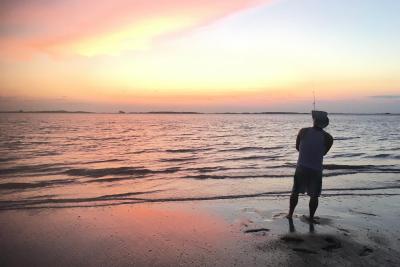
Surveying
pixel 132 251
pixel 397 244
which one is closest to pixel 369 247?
pixel 397 244

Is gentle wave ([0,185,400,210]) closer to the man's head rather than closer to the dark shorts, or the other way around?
the dark shorts

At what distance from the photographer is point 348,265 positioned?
5.65 meters

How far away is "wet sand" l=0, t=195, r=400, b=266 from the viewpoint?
5.95 metres

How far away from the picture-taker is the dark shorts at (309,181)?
7.89 meters

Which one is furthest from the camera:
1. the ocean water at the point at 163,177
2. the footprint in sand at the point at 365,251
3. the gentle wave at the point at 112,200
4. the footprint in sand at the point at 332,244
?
the ocean water at the point at 163,177

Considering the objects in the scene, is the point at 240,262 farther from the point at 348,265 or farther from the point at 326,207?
the point at 326,207

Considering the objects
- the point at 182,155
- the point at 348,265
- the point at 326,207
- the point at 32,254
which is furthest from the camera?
the point at 182,155

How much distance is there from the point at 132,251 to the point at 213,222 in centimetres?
232

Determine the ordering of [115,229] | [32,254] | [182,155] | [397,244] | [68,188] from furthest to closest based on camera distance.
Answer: [182,155]
[68,188]
[115,229]
[397,244]
[32,254]

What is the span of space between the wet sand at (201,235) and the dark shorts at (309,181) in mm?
654

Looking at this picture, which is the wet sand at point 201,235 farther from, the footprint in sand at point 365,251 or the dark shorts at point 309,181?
the dark shorts at point 309,181

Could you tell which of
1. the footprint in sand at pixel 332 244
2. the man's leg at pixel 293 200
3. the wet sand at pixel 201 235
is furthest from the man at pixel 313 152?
the footprint in sand at pixel 332 244

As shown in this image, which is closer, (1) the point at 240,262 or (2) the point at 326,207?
(1) the point at 240,262

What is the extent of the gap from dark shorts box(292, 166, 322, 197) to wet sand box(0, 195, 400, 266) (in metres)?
0.65
